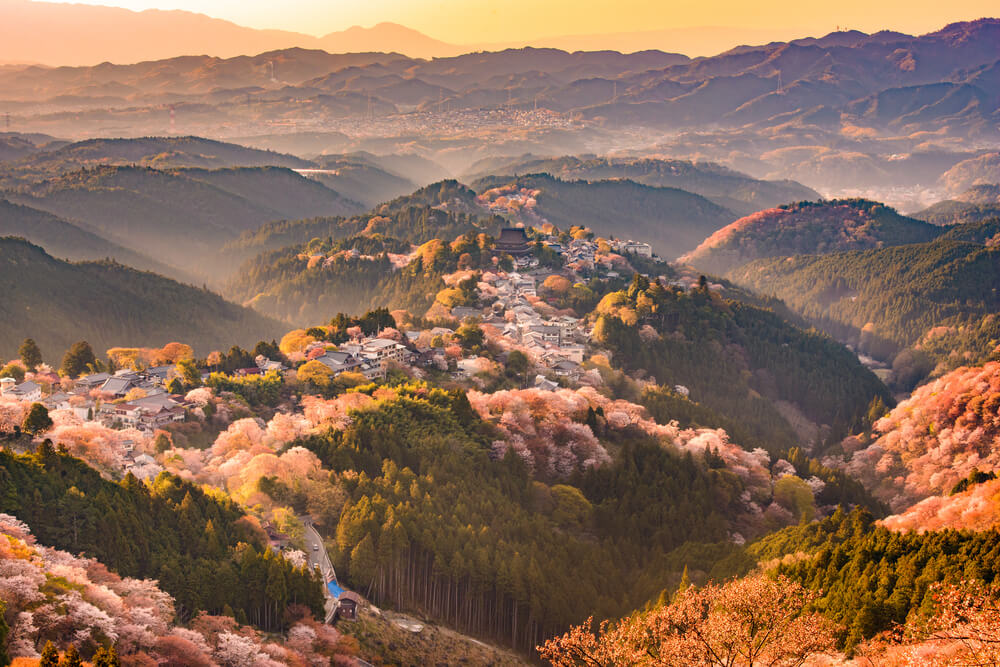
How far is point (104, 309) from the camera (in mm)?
168625

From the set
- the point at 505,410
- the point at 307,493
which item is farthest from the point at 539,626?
the point at 505,410

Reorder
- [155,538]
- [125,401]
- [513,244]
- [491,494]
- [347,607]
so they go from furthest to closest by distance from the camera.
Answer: [513,244]
[125,401]
[491,494]
[347,607]
[155,538]

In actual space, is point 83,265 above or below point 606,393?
above

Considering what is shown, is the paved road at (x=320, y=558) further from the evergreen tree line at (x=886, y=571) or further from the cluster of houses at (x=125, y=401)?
the evergreen tree line at (x=886, y=571)

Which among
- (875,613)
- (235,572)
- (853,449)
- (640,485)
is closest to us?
(875,613)

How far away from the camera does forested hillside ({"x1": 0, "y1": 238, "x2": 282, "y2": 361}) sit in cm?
15738

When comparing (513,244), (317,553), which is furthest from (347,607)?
(513,244)

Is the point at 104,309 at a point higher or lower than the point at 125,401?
higher

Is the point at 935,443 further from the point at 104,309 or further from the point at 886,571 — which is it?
the point at 104,309

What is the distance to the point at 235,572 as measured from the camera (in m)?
58.2

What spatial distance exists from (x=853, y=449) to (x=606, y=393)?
138 ft

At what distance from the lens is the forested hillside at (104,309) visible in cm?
15738

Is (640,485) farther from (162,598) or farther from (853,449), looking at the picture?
(853,449)

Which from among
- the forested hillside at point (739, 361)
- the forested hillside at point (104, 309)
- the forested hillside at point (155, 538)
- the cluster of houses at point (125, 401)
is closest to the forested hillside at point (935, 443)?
the forested hillside at point (739, 361)
